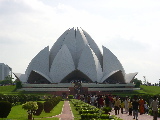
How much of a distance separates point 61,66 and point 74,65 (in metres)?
2.60

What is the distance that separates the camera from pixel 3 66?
175000 mm

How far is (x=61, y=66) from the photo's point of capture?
1971 inches

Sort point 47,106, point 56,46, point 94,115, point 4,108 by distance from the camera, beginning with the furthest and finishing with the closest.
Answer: point 56,46 → point 47,106 → point 4,108 → point 94,115

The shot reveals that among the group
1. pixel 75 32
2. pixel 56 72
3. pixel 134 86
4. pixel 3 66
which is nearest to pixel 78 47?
pixel 75 32

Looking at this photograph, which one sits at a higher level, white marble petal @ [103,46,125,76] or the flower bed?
white marble petal @ [103,46,125,76]

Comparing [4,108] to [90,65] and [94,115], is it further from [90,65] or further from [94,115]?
[90,65]

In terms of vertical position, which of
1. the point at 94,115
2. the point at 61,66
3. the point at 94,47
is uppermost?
the point at 94,47

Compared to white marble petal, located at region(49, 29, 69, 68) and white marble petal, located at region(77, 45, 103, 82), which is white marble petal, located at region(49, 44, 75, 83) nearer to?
white marble petal, located at region(77, 45, 103, 82)

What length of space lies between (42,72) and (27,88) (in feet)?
28.5

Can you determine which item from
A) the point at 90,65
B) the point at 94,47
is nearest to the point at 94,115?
the point at 90,65

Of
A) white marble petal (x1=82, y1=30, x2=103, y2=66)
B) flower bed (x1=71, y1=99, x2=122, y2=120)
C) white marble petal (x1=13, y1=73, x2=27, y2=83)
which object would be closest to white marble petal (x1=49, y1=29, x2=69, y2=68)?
white marble petal (x1=82, y1=30, x2=103, y2=66)

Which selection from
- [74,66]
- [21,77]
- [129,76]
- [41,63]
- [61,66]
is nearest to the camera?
[61,66]

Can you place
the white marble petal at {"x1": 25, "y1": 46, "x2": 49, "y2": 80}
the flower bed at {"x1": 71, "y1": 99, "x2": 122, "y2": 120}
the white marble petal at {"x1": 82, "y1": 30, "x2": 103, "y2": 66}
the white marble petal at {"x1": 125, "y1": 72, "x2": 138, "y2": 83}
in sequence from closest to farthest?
the flower bed at {"x1": 71, "y1": 99, "x2": 122, "y2": 120}, the white marble petal at {"x1": 125, "y1": 72, "x2": 138, "y2": 83}, the white marble petal at {"x1": 25, "y1": 46, "x2": 49, "y2": 80}, the white marble petal at {"x1": 82, "y1": 30, "x2": 103, "y2": 66}

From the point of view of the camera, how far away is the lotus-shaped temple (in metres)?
49.9
